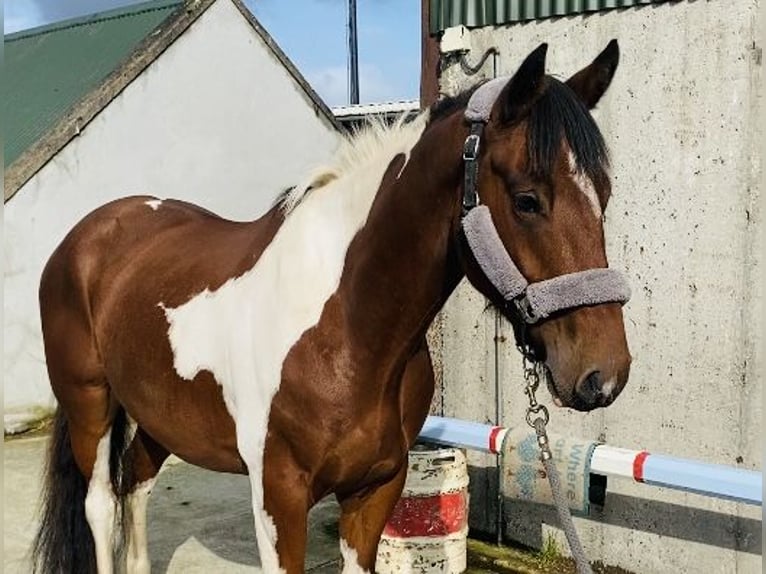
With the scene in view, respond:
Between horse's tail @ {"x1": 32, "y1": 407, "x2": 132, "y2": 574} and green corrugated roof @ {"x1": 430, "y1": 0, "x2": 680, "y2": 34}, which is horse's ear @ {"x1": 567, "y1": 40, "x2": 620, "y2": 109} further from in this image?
horse's tail @ {"x1": 32, "y1": 407, "x2": 132, "y2": 574}

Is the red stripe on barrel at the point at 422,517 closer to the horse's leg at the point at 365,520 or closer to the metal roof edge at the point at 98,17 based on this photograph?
the horse's leg at the point at 365,520

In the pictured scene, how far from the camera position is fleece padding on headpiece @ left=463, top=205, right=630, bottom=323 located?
168cm

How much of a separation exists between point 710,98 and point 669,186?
390 mm

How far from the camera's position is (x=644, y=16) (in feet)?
11.8

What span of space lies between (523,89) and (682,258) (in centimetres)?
200

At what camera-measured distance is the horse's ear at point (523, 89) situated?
1.72 metres

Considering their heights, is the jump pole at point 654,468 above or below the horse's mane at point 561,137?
below

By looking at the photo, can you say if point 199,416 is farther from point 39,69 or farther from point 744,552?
point 39,69

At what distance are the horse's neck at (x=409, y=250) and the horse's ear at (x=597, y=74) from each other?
1.04 ft

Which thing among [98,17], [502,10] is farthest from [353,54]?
[502,10]

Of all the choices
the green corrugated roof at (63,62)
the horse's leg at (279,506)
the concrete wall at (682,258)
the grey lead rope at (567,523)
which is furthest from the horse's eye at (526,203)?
the green corrugated roof at (63,62)

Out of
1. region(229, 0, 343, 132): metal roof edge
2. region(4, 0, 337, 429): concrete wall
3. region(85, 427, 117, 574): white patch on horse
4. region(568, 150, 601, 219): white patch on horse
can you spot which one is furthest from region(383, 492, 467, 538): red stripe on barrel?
region(229, 0, 343, 132): metal roof edge

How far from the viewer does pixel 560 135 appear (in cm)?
174

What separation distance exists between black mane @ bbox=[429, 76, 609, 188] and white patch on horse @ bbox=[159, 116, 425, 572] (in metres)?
0.48
